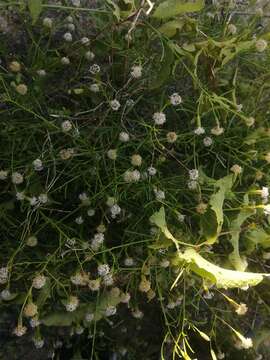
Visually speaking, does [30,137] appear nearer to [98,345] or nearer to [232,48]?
[232,48]

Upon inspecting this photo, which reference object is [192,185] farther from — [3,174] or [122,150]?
[3,174]

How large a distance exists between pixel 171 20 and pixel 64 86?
270mm

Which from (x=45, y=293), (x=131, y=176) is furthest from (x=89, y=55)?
(x=45, y=293)

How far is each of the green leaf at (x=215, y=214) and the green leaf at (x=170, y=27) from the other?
298 mm

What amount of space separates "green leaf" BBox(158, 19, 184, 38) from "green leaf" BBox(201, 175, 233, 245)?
30cm

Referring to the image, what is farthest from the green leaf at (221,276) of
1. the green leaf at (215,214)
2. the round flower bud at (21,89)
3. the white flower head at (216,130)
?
the round flower bud at (21,89)

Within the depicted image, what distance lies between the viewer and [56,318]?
1.09 meters

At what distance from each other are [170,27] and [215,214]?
1.19 ft

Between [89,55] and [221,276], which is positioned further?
[89,55]

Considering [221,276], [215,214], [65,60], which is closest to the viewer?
[221,276]

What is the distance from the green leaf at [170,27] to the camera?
98cm

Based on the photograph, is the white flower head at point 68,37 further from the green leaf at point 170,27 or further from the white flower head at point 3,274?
the white flower head at point 3,274

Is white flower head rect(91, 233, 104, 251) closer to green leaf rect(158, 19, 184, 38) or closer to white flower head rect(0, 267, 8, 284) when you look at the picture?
white flower head rect(0, 267, 8, 284)

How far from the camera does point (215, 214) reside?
36.5 inches
